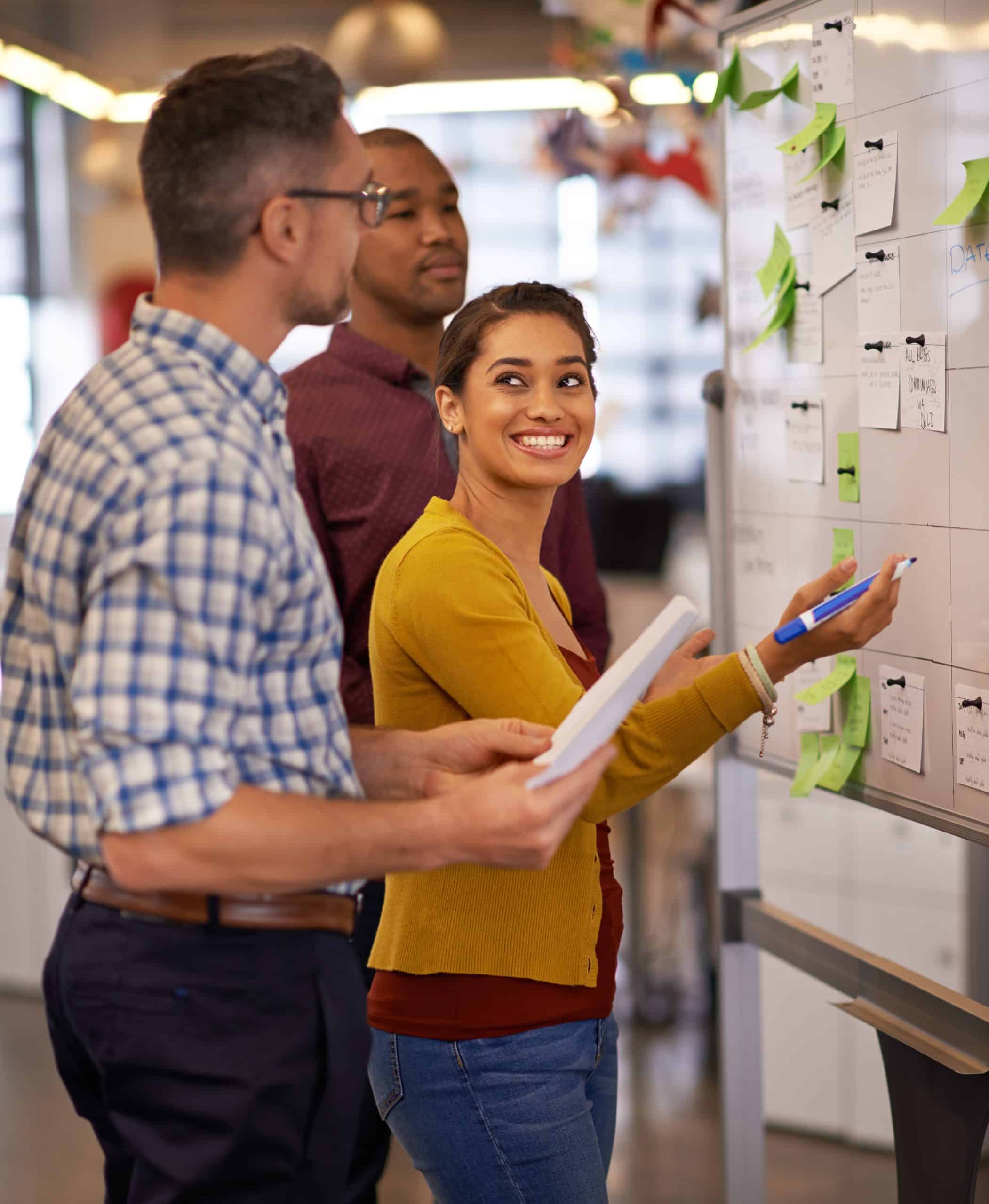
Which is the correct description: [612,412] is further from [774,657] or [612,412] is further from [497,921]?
[497,921]

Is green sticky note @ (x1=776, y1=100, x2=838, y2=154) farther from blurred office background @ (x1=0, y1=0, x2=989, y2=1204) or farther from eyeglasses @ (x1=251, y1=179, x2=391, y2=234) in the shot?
eyeglasses @ (x1=251, y1=179, x2=391, y2=234)

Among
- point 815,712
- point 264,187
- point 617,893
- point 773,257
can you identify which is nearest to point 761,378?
point 773,257

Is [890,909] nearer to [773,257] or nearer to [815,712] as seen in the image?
[815,712]

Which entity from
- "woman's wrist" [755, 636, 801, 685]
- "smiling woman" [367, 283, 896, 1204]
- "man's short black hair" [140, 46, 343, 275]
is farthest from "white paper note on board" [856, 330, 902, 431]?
"man's short black hair" [140, 46, 343, 275]

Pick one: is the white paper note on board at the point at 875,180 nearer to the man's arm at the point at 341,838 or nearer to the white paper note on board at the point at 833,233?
the white paper note on board at the point at 833,233

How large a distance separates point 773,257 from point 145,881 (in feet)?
4.17

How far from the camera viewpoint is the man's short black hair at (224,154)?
3.77ft

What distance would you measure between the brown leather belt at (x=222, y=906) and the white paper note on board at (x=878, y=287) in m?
0.94

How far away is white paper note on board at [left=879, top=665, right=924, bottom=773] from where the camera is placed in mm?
1631

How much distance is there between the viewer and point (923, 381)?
1.58 m

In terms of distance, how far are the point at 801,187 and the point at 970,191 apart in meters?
0.41

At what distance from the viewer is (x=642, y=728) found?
141 cm

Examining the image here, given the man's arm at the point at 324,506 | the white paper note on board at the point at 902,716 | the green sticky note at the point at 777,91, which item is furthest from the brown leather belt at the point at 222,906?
the green sticky note at the point at 777,91

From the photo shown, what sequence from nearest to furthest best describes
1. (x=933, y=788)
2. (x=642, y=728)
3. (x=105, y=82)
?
(x=642, y=728) < (x=933, y=788) < (x=105, y=82)
